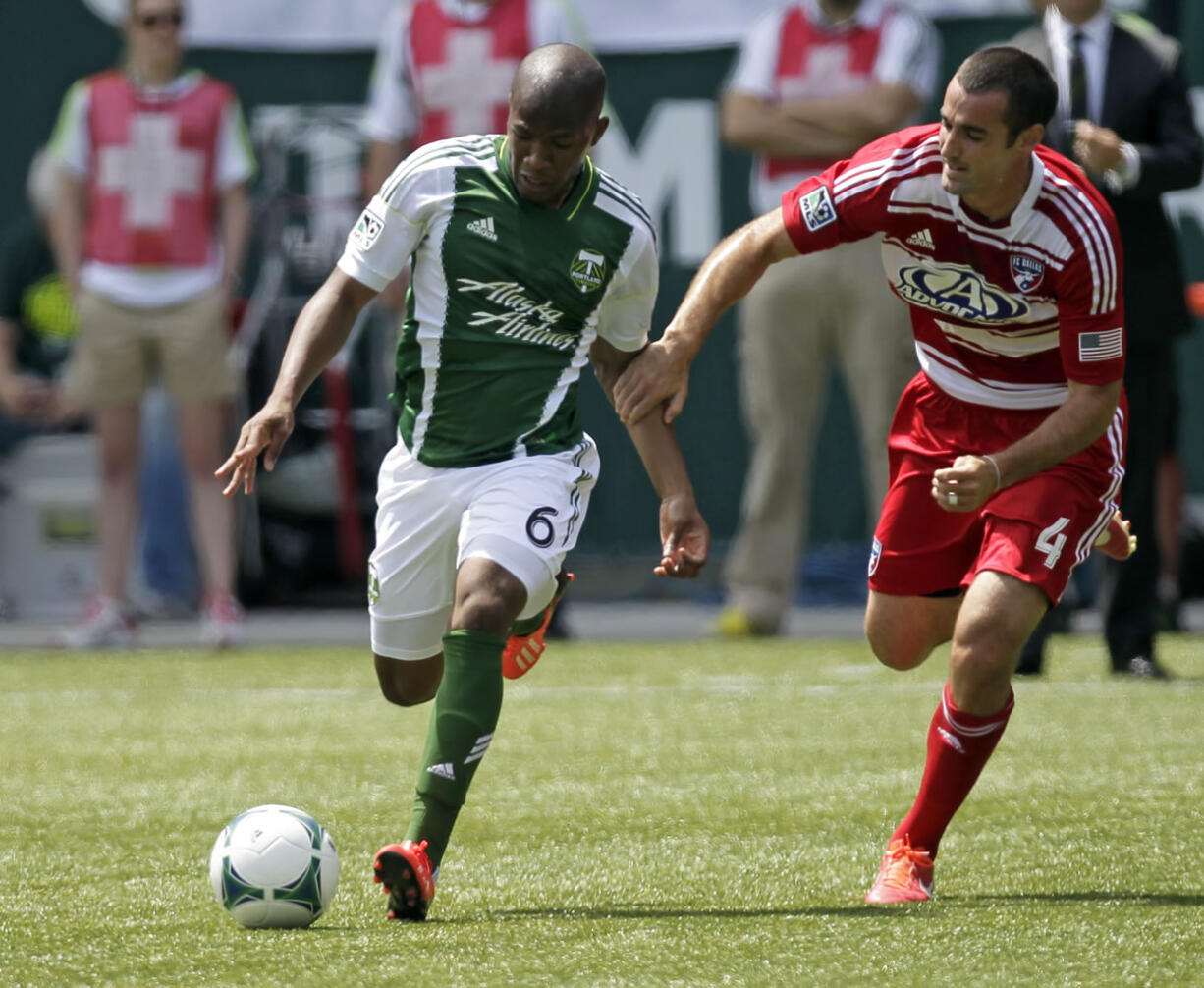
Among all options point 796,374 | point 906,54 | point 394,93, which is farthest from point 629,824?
point 906,54

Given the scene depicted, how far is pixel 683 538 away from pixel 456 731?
705mm

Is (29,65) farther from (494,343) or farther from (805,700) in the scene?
(494,343)

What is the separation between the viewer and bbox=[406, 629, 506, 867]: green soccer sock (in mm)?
4125

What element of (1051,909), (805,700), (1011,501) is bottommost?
(805,700)

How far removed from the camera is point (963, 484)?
4.27 m

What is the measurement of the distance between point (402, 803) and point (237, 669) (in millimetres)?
3168

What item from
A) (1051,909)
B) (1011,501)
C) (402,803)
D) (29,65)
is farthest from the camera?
(29,65)

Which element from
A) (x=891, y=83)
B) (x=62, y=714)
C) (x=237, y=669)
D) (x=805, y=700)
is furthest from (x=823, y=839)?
(x=891, y=83)

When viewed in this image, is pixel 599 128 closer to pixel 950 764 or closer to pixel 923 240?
pixel 923 240

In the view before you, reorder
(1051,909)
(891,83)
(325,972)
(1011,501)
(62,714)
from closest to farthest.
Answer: (325,972)
(1051,909)
(1011,501)
(62,714)
(891,83)

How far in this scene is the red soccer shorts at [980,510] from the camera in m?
4.61

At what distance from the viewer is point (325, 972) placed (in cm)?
356

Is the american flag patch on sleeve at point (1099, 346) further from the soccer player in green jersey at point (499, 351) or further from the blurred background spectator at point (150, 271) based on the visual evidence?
the blurred background spectator at point (150, 271)

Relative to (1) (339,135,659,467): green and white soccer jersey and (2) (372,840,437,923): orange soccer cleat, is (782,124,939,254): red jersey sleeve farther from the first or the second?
(2) (372,840,437,923): orange soccer cleat
